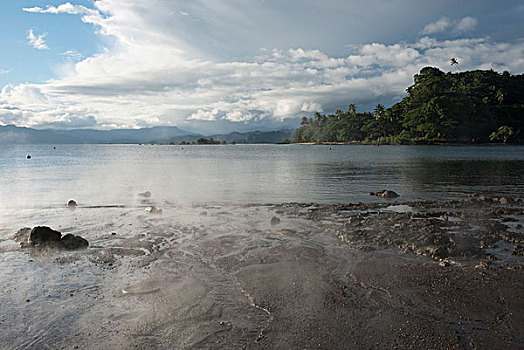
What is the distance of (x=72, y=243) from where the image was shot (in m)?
12.0

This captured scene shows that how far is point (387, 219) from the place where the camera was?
15906mm

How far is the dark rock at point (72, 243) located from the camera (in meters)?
11.9

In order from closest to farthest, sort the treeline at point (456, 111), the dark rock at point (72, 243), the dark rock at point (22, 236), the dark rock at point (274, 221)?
the dark rock at point (72, 243), the dark rock at point (22, 236), the dark rock at point (274, 221), the treeline at point (456, 111)

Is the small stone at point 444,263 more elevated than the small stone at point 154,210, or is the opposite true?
the small stone at point 154,210

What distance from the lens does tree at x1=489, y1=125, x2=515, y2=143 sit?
141m

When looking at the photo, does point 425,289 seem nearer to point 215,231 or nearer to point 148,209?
point 215,231

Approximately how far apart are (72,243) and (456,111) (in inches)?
6917

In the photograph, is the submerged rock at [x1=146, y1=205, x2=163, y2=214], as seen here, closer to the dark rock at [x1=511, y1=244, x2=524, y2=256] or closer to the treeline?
the dark rock at [x1=511, y1=244, x2=524, y2=256]

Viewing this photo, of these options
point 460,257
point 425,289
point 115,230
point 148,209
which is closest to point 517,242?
point 460,257

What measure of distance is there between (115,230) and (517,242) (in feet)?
51.4

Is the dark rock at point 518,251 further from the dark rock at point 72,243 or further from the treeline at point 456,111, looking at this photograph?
the treeline at point 456,111

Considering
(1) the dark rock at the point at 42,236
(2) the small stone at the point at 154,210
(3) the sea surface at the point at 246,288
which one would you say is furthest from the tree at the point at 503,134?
(1) the dark rock at the point at 42,236

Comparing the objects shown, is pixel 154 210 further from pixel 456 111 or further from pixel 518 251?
pixel 456 111

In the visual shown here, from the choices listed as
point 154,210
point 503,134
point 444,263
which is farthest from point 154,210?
point 503,134
